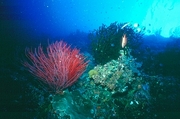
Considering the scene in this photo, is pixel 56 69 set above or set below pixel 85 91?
above

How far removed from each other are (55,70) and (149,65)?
5.21 m

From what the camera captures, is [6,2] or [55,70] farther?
[6,2]

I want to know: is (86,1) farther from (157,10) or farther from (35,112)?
(35,112)

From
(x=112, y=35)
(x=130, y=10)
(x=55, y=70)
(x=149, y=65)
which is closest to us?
(x=55, y=70)

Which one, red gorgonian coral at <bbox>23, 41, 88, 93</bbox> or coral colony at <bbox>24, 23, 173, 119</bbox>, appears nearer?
coral colony at <bbox>24, 23, 173, 119</bbox>

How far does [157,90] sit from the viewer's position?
5.91 metres

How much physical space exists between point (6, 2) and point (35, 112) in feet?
55.0

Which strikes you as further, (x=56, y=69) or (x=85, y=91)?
(x=85, y=91)

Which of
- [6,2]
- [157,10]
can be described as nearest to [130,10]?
[157,10]

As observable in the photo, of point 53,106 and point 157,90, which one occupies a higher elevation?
point 157,90

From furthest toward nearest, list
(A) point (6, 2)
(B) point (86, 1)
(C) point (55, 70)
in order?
(B) point (86, 1), (A) point (6, 2), (C) point (55, 70)

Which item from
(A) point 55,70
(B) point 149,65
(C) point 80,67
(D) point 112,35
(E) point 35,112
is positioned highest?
(D) point 112,35

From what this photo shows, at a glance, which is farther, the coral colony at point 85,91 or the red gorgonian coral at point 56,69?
the red gorgonian coral at point 56,69

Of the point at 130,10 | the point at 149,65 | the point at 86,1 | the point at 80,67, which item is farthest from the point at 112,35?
the point at 86,1
